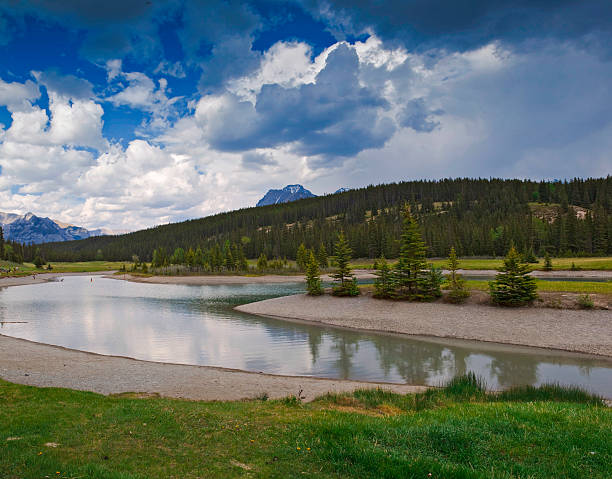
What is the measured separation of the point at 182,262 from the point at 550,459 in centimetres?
15814

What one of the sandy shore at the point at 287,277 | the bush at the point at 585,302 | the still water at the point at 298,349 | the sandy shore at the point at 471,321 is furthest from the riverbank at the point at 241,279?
the bush at the point at 585,302

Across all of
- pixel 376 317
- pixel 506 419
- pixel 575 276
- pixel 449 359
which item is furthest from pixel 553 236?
pixel 506 419

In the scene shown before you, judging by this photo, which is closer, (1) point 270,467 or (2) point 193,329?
(1) point 270,467

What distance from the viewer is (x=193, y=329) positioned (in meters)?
38.8

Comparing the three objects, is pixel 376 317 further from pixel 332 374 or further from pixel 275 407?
pixel 275 407

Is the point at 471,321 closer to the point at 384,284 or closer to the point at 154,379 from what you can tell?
the point at 384,284

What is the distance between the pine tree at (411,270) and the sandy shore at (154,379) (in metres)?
25.1

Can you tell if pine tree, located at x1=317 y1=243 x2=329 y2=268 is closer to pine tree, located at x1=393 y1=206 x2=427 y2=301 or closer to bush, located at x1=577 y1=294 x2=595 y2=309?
pine tree, located at x1=393 y1=206 x2=427 y2=301

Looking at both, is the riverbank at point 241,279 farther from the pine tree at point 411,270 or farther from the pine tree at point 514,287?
the pine tree at point 514,287

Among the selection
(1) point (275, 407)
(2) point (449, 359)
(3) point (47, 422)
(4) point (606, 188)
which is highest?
(4) point (606, 188)

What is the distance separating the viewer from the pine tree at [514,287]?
1423 inches

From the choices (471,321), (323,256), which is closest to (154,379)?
(471,321)

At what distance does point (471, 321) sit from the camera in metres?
35.2

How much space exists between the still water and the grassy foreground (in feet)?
40.7
